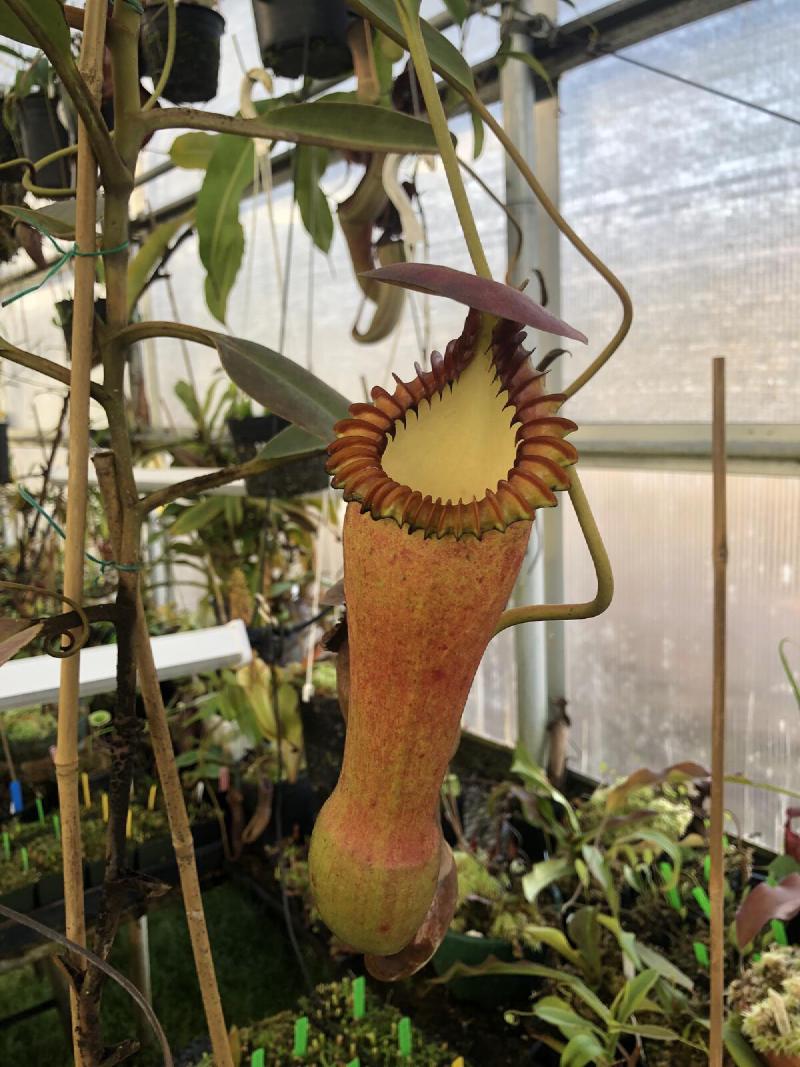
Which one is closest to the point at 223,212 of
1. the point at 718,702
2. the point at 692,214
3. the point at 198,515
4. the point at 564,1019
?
the point at 718,702

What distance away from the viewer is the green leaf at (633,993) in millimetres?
1152

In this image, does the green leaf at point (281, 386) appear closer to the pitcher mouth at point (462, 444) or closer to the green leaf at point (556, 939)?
the pitcher mouth at point (462, 444)

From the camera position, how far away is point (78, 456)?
0.48m

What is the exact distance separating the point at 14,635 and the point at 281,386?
0.79 feet

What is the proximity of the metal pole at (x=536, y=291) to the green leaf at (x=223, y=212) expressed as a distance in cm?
79

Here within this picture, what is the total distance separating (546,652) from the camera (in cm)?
194

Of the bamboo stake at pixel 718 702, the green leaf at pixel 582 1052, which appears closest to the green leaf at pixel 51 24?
the bamboo stake at pixel 718 702

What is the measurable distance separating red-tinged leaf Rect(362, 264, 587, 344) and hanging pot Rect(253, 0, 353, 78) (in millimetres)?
847

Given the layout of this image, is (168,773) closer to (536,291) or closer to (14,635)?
(14,635)

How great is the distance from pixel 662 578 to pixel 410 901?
1411 millimetres

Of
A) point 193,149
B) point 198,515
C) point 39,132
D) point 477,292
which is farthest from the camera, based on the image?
point 198,515

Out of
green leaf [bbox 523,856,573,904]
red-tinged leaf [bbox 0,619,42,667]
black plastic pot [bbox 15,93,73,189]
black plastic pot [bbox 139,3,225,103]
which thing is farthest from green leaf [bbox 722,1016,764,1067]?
black plastic pot [bbox 15,93,73,189]

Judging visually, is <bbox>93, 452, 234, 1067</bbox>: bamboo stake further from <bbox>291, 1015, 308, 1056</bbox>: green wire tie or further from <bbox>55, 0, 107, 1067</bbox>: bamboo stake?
<bbox>291, 1015, 308, 1056</bbox>: green wire tie

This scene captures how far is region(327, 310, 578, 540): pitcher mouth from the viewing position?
0.39 metres
